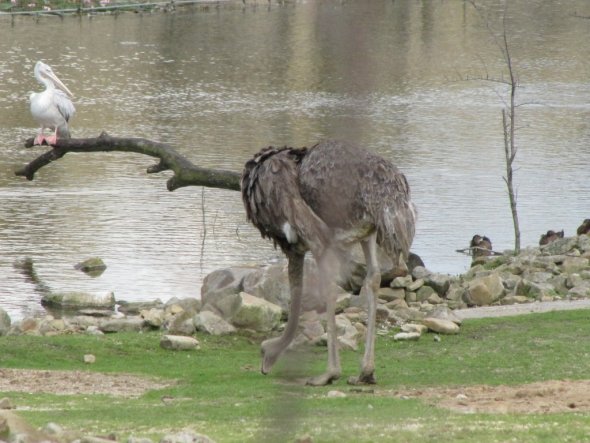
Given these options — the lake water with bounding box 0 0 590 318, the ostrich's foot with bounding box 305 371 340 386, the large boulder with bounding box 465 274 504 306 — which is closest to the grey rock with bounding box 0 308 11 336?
the lake water with bounding box 0 0 590 318

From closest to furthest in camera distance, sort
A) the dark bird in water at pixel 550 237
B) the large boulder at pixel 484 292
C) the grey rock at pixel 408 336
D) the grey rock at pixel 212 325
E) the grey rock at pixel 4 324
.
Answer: the grey rock at pixel 408 336, the grey rock at pixel 212 325, the grey rock at pixel 4 324, the large boulder at pixel 484 292, the dark bird in water at pixel 550 237

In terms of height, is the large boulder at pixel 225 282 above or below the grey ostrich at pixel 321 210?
below

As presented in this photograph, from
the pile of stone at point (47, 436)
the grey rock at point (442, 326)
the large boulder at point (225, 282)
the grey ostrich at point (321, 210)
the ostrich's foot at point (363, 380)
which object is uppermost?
the grey ostrich at point (321, 210)

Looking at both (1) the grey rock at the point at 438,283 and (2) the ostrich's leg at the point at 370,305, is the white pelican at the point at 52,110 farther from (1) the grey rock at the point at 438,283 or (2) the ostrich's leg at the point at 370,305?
(2) the ostrich's leg at the point at 370,305

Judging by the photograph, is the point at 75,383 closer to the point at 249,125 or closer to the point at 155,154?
the point at 155,154

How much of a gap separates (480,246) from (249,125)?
589 inches

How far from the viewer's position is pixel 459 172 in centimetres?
3031

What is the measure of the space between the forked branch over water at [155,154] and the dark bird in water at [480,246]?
657 cm

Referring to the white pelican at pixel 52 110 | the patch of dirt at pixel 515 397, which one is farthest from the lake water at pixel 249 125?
the white pelican at pixel 52 110

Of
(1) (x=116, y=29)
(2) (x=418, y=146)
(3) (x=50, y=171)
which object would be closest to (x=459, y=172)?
(2) (x=418, y=146)

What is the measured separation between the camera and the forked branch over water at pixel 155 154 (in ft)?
54.9

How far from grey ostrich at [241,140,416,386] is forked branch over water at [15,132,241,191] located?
6.22 meters

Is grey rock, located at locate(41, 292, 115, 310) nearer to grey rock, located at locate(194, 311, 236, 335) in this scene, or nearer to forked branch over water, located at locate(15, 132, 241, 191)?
forked branch over water, located at locate(15, 132, 241, 191)

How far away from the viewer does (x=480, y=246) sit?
74.8 feet
